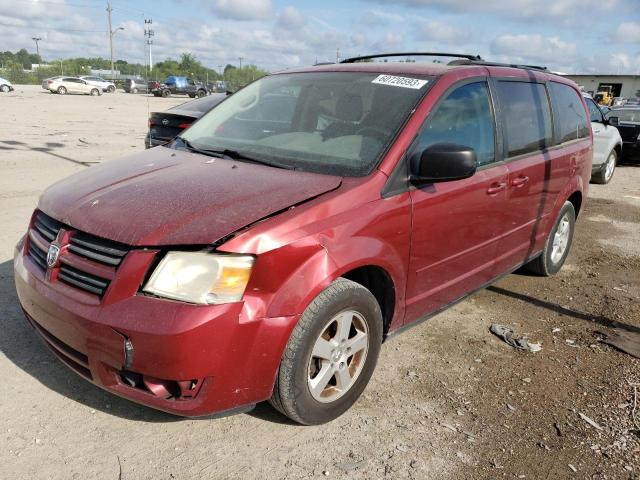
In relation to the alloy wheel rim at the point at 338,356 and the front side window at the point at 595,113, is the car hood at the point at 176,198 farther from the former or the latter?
the front side window at the point at 595,113

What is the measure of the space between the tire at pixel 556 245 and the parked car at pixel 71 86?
45.0 metres

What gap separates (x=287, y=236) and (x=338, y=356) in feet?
2.44

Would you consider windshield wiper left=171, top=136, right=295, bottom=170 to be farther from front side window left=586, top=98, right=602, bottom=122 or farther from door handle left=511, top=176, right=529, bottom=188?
front side window left=586, top=98, right=602, bottom=122

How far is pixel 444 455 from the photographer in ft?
8.76

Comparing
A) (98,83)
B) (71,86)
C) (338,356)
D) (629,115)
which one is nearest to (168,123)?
(338,356)

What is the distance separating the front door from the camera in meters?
3.14

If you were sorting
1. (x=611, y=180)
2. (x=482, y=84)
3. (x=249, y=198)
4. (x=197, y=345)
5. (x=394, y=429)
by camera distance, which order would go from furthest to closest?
(x=611, y=180) → (x=482, y=84) → (x=394, y=429) → (x=249, y=198) → (x=197, y=345)

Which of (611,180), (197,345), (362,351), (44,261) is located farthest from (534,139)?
(611,180)

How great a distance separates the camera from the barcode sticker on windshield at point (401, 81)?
10.9ft

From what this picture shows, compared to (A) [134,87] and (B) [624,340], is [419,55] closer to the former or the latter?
(B) [624,340]

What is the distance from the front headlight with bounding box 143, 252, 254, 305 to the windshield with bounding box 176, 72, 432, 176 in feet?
2.88

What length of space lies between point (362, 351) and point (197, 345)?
1.01m

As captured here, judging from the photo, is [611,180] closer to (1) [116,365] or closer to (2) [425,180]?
(2) [425,180]

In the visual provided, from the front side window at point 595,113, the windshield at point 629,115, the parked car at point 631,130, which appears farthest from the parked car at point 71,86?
the front side window at point 595,113
